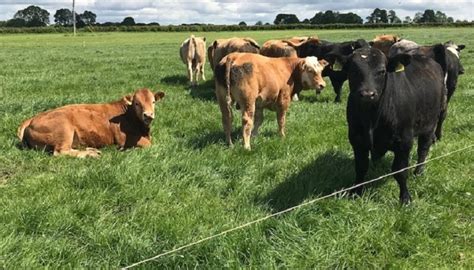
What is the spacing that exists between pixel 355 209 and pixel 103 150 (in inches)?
171

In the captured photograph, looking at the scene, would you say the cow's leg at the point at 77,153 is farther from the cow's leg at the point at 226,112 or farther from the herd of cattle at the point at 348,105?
the cow's leg at the point at 226,112

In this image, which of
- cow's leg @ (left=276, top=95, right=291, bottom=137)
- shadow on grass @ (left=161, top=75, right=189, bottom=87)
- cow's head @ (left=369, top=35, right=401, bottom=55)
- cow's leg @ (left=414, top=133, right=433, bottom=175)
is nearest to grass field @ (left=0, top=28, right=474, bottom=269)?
cow's leg @ (left=414, top=133, right=433, bottom=175)

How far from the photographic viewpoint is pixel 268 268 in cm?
403

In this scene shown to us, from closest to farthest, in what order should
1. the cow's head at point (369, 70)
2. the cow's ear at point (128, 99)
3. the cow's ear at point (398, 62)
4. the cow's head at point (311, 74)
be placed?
the cow's head at point (369, 70), the cow's ear at point (398, 62), the cow's ear at point (128, 99), the cow's head at point (311, 74)

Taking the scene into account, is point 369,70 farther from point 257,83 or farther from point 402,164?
point 257,83

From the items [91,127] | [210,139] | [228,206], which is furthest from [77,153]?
[228,206]

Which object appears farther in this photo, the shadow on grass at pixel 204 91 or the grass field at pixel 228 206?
the shadow on grass at pixel 204 91

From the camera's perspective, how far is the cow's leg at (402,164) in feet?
18.5

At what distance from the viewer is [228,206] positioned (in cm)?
550

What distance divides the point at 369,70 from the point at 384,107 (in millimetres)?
478

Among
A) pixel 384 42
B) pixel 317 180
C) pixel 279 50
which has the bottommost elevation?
pixel 317 180

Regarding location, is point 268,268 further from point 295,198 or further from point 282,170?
point 282,170

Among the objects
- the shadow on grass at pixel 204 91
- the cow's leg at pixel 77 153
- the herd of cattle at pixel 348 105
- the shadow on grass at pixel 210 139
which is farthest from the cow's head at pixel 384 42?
the cow's leg at pixel 77 153

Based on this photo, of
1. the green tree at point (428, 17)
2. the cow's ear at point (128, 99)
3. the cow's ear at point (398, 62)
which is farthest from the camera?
the green tree at point (428, 17)
